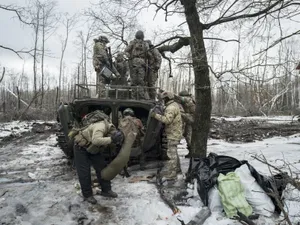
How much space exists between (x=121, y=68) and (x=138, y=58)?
25.7 inches

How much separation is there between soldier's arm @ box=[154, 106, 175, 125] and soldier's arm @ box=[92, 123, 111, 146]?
1.56 meters

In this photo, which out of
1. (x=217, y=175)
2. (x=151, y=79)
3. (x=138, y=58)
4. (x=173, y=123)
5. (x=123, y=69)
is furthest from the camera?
(x=151, y=79)

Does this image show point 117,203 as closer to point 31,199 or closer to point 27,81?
point 31,199

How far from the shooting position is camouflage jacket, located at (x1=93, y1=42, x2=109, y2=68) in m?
9.56

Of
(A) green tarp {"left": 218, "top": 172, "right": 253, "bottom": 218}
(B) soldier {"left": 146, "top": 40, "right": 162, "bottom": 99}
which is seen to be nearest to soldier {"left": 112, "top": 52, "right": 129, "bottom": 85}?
(B) soldier {"left": 146, "top": 40, "right": 162, "bottom": 99}

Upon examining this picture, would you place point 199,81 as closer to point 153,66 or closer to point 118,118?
point 118,118

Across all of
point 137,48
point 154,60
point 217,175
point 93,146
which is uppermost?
point 137,48

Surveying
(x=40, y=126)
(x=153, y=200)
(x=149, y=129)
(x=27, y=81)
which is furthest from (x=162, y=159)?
Result: (x=27, y=81)

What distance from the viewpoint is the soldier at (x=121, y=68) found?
A: 33.0 feet

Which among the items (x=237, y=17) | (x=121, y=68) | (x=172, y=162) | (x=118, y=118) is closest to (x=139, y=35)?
(x=121, y=68)

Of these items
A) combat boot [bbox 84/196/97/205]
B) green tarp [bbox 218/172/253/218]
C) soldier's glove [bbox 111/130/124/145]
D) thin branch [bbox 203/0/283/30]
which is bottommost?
combat boot [bbox 84/196/97/205]

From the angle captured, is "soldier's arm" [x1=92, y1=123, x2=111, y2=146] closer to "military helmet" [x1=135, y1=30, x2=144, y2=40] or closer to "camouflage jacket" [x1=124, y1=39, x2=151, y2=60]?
"camouflage jacket" [x1=124, y1=39, x2=151, y2=60]

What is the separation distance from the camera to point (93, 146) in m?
5.64

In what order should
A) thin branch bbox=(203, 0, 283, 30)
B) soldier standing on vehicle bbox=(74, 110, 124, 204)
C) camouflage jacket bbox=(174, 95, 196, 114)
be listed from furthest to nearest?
camouflage jacket bbox=(174, 95, 196, 114) → thin branch bbox=(203, 0, 283, 30) → soldier standing on vehicle bbox=(74, 110, 124, 204)
